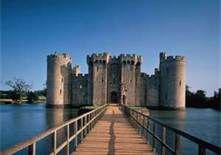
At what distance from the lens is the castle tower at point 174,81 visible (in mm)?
63375

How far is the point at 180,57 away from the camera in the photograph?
64062 mm

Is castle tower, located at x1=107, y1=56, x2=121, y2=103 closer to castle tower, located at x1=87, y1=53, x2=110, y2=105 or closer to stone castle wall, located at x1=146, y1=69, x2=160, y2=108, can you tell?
castle tower, located at x1=87, y1=53, x2=110, y2=105

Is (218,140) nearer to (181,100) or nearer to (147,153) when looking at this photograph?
(147,153)

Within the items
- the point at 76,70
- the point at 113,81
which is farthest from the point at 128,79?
the point at 76,70

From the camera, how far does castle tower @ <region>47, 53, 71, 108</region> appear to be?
65.3 meters

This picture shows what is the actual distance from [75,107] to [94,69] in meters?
7.32

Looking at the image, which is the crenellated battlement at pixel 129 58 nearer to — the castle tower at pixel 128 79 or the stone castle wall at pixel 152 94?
the castle tower at pixel 128 79

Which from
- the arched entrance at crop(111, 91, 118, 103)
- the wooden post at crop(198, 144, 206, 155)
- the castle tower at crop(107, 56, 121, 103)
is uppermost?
the castle tower at crop(107, 56, 121, 103)

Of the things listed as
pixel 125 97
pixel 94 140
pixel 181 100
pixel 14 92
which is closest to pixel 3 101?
pixel 14 92

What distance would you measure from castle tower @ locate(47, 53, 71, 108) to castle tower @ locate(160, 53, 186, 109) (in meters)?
16.4

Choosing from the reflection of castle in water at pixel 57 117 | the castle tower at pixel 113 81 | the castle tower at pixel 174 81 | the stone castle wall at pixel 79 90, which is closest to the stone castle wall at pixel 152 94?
the castle tower at pixel 174 81

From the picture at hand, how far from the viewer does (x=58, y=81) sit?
65.4m

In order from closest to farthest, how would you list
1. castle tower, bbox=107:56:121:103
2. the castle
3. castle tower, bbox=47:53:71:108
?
the castle, castle tower, bbox=47:53:71:108, castle tower, bbox=107:56:121:103

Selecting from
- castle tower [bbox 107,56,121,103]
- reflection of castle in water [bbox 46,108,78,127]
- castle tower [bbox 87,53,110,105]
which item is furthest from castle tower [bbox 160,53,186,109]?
reflection of castle in water [bbox 46,108,78,127]
